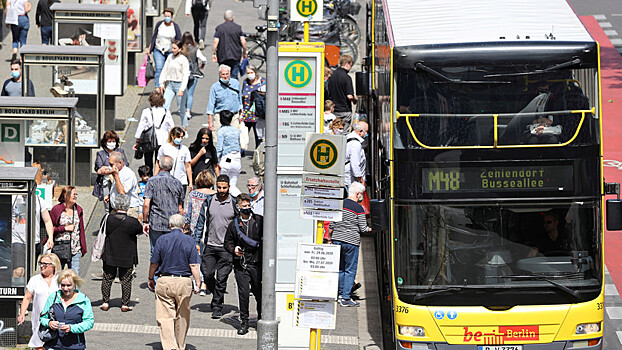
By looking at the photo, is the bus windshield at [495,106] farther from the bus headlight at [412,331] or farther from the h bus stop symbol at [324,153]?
the bus headlight at [412,331]

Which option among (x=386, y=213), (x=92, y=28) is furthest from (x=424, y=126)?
(x=92, y=28)

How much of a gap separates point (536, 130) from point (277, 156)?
2822 millimetres

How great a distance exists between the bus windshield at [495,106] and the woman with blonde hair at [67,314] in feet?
12.2

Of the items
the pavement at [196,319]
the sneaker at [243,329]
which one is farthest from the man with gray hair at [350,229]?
the sneaker at [243,329]

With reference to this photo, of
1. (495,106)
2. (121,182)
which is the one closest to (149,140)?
(121,182)

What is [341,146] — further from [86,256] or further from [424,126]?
[86,256]

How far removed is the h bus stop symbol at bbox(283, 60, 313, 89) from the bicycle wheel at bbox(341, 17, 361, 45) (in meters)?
15.9

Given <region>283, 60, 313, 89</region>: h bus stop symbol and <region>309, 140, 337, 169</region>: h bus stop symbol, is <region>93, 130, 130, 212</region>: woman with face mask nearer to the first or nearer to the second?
<region>283, 60, 313, 89</region>: h bus stop symbol

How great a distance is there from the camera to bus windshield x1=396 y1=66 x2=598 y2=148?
504 inches

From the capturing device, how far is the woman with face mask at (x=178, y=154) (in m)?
17.5

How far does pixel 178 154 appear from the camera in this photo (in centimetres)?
1766

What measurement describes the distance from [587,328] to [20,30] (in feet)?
58.2

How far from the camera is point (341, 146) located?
11.6 meters

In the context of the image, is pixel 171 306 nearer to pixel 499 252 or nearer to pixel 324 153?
pixel 324 153
